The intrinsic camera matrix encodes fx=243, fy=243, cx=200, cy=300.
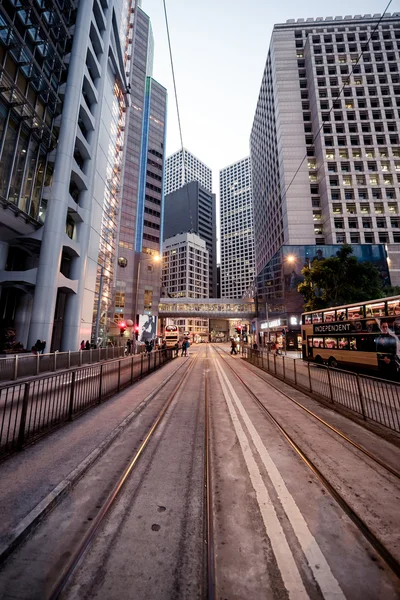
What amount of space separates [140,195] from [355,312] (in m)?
55.3

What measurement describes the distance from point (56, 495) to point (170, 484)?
154 cm

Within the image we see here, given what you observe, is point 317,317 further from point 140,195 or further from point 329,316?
point 140,195

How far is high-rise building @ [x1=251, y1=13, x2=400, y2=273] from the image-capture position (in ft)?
165

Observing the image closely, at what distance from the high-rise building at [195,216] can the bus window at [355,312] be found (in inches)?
5034

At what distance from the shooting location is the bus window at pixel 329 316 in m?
17.1

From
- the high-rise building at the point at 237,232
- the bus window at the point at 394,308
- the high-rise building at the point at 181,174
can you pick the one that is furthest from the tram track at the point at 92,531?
the high-rise building at the point at 181,174

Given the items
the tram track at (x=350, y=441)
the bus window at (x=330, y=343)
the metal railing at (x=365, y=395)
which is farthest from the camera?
the bus window at (x=330, y=343)

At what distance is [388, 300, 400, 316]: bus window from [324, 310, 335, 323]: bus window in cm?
483

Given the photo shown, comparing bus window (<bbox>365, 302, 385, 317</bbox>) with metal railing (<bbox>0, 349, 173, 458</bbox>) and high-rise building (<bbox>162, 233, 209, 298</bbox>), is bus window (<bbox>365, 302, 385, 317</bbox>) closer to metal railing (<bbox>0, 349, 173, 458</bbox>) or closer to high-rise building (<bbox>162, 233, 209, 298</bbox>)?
metal railing (<bbox>0, 349, 173, 458</bbox>)

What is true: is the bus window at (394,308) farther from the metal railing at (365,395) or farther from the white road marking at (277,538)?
the white road marking at (277,538)

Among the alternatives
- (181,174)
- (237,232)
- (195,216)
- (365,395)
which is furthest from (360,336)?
(181,174)

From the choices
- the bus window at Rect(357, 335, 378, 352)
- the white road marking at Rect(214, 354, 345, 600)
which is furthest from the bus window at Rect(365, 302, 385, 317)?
the white road marking at Rect(214, 354, 345, 600)

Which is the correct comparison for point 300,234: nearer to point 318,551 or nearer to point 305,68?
point 305,68

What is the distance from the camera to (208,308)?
67125mm
